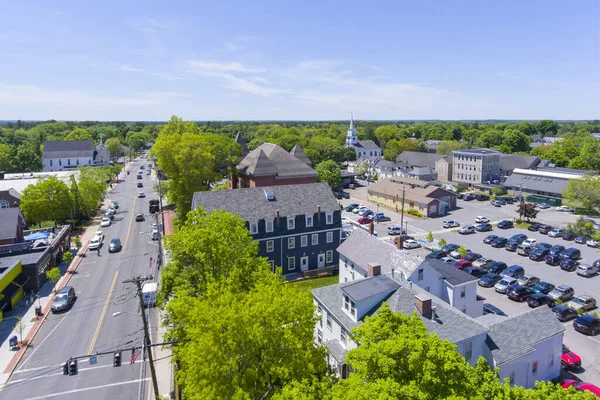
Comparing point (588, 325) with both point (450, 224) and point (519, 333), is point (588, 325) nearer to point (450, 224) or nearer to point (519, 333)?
point (519, 333)

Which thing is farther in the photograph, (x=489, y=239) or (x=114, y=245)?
(x=489, y=239)

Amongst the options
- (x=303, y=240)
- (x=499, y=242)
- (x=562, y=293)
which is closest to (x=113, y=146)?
(x=303, y=240)

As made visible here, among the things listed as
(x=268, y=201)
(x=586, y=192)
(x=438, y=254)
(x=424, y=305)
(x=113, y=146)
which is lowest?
(x=438, y=254)

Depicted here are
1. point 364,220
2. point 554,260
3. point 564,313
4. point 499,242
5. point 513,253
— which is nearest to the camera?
point 564,313

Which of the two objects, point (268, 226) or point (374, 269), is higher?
point (268, 226)

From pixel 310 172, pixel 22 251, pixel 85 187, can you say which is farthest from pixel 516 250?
pixel 85 187

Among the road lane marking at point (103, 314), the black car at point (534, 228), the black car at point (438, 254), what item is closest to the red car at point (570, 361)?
the black car at point (438, 254)
